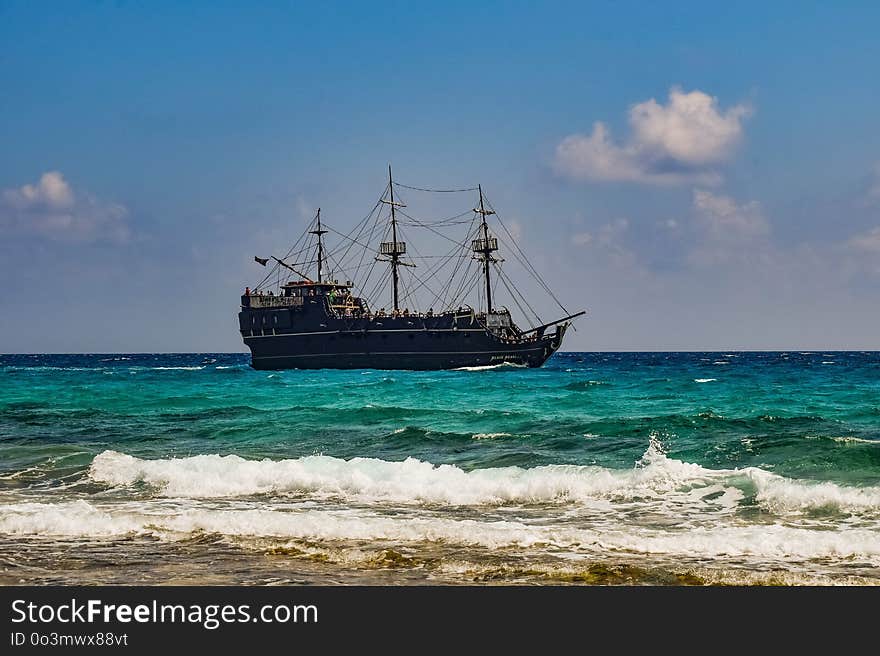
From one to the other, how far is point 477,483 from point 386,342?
64.5m

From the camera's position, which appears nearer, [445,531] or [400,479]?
[445,531]

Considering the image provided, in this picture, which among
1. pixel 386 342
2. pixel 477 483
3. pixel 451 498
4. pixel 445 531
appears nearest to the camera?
pixel 445 531

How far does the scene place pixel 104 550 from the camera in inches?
421

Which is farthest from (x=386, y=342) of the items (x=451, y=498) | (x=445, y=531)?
(x=445, y=531)

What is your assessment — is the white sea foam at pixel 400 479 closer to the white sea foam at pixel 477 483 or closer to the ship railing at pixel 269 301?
the white sea foam at pixel 477 483

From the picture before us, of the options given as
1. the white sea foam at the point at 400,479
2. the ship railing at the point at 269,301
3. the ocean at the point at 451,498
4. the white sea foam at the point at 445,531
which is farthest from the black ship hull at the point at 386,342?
the white sea foam at the point at 445,531

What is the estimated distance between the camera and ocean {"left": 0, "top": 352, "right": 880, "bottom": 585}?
A: 9727mm

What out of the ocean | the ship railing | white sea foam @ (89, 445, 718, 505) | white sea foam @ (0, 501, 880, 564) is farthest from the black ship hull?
white sea foam @ (0, 501, 880, 564)

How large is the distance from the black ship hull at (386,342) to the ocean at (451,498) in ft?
154

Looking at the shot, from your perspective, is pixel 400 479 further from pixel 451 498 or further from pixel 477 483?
pixel 451 498

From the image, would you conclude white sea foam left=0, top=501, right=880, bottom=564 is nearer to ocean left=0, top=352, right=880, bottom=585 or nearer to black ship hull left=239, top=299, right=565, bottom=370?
ocean left=0, top=352, right=880, bottom=585

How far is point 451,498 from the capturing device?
14883mm

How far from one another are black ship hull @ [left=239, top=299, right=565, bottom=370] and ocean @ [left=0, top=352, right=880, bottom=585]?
46828 mm
